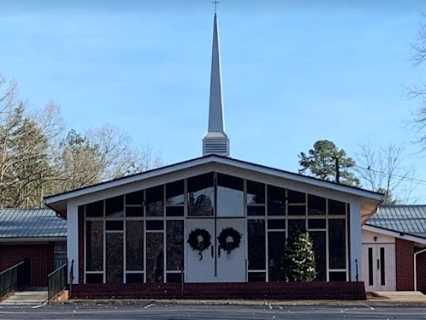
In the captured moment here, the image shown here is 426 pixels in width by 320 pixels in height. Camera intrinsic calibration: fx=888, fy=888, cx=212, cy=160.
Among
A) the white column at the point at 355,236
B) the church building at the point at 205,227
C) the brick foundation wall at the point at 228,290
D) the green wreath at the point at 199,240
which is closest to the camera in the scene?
the brick foundation wall at the point at 228,290

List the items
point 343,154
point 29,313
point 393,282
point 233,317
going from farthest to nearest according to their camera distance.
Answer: point 343,154 < point 393,282 < point 29,313 < point 233,317

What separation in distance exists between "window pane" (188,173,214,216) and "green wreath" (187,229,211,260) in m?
0.66

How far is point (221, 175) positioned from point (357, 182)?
43.2 metres

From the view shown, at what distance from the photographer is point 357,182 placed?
242 ft

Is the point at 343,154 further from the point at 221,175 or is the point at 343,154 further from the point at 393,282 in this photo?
the point at 221,175

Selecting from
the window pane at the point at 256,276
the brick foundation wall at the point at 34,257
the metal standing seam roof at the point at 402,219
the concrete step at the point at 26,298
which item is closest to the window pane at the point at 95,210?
the concrete step at the point at 26,298

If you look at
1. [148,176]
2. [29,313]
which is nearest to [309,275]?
[148,176]

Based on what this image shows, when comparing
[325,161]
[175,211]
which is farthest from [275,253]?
[325,161]

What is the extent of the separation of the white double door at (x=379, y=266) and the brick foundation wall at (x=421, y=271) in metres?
1.27

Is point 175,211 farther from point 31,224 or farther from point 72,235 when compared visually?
point 31,224

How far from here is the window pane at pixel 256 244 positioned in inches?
1265

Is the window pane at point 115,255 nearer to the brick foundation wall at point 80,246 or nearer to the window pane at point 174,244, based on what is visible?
the brick foundation wall at point 80,246

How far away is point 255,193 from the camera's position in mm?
32219

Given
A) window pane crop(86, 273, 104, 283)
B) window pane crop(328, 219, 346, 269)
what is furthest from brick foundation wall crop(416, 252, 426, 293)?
window pane crop(86, 273, 104, 283)
